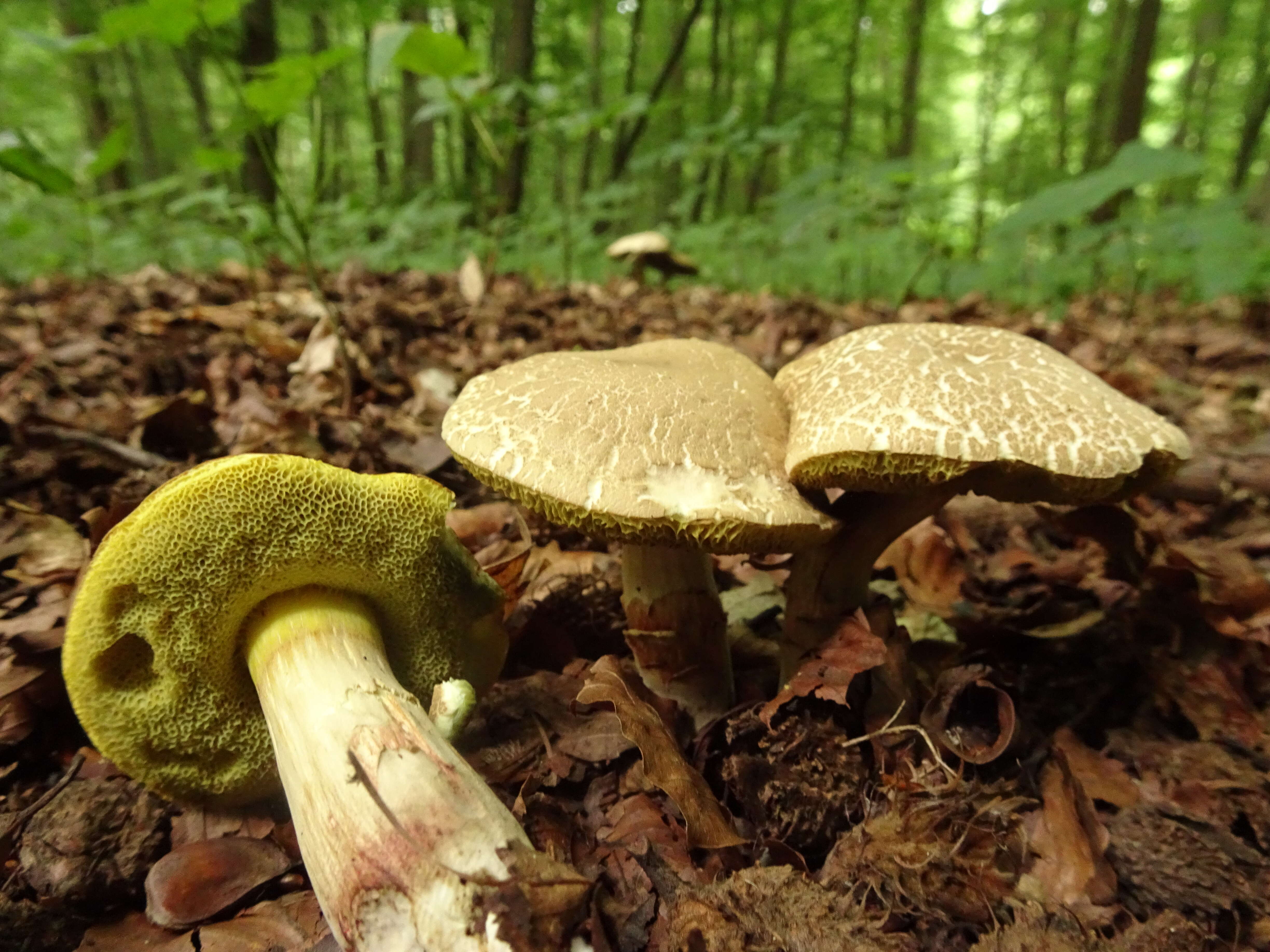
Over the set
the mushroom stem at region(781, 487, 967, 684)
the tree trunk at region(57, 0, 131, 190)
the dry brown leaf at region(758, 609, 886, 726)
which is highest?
the tree trunk at region(57, 0, 131, 190)

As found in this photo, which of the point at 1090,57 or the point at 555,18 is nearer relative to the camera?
the point at 555,18

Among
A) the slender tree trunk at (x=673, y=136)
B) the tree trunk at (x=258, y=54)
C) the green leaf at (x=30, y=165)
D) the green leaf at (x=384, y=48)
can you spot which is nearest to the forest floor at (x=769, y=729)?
the green leaf at (x=30, y=165)

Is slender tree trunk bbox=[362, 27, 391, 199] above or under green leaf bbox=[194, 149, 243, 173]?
above

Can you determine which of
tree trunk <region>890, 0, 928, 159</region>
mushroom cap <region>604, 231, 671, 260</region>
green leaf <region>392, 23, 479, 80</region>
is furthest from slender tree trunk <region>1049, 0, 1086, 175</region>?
green leaf <region>392, 23, 479, 80</region>

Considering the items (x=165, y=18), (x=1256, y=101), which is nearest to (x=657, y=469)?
(x=165, y=18)

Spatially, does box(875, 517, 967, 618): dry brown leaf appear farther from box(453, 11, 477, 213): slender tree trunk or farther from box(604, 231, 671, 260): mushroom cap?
box(453, 11, 477, 213): slender tree trunk

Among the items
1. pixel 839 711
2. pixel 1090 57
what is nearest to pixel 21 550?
pixel 839 711

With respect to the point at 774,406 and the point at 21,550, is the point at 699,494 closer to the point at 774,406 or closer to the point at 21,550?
the point at 774,406

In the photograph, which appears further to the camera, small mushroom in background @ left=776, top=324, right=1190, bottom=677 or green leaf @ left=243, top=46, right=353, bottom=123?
green leaf @ left=243, top=46, right=353, bottom=123
